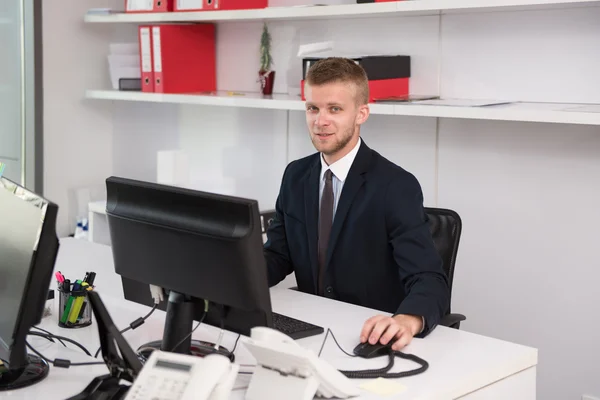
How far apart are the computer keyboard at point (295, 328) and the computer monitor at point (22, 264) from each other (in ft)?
2.15

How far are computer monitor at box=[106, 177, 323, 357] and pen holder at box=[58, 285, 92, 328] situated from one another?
0.84ft

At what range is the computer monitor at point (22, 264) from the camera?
4.79ft

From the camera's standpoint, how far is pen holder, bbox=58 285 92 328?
2090 mm

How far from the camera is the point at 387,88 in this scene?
3.18 m

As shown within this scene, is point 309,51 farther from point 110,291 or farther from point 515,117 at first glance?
point 110,291

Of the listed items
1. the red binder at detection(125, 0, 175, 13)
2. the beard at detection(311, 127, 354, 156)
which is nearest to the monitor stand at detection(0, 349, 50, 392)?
the beard at detection(311, 127, 354, 156)

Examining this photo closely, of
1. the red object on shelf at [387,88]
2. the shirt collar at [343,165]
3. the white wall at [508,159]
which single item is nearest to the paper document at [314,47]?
the white wall at [508,159]

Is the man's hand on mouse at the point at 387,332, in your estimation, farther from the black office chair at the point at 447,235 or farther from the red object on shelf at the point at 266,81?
the red object on shelf at the point at 266,81

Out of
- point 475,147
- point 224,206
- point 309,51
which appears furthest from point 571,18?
point 224,206

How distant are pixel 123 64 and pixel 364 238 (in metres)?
2.28

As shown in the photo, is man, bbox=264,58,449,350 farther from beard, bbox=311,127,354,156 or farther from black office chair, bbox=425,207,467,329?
black office chair, bbox=425,207,467,329

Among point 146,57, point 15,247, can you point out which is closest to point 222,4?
point 146,57

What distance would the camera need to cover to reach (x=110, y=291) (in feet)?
7.87

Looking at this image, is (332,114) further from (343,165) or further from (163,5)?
(163,5)
